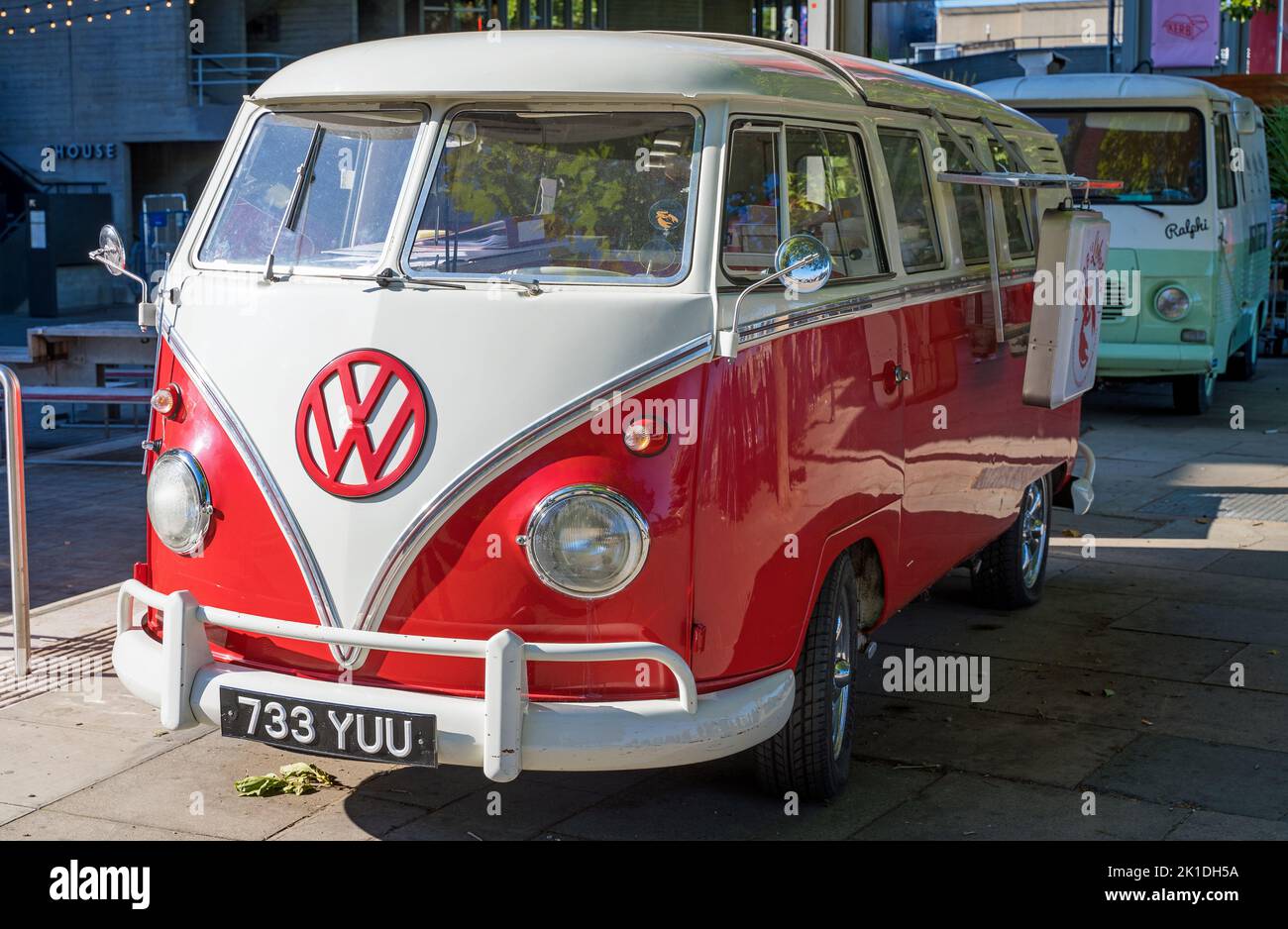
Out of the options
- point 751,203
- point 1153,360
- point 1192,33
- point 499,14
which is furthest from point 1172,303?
point 499,14

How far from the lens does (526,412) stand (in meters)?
4.32

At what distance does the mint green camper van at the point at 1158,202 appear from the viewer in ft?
43.0

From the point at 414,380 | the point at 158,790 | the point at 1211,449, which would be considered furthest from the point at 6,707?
the point at 1211,449

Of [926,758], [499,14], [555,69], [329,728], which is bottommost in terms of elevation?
[926,758]

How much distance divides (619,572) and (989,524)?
2.97m

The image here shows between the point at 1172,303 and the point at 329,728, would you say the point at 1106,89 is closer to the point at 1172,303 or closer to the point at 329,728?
the point at 1172,303

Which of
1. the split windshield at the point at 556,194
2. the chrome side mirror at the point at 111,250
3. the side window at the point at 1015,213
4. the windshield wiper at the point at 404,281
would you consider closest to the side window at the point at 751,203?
the split windshield at the point at 556,194

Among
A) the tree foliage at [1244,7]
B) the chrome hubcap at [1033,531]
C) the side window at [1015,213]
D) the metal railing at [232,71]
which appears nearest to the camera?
the side window at [1015,213]

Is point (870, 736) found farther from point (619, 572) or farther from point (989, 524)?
point (619, 572)

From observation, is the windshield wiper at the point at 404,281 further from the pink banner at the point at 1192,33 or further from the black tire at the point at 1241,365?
the pink banner at the point at 1192,33

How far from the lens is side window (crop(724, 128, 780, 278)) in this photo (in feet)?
15.2

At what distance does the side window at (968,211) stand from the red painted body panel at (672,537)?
1135mm

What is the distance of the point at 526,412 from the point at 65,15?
1157 inches
